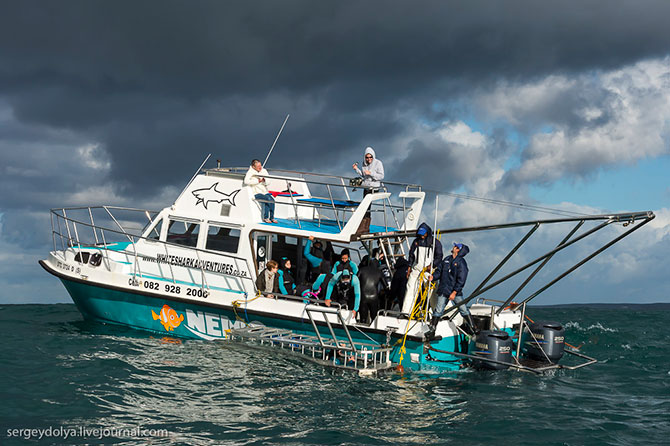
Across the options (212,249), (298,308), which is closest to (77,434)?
(298,308)

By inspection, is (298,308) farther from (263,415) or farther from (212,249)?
(263,415)

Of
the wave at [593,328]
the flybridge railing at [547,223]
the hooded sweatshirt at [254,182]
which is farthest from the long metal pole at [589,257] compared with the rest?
the wave at [593,328]

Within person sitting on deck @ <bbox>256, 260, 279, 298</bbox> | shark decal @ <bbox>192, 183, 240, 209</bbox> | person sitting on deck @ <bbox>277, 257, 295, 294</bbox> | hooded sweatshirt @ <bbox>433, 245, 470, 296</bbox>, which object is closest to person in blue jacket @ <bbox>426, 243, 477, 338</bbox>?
hooded sweatshirt @ <bbox>433, 245, 470, 296</bbox>

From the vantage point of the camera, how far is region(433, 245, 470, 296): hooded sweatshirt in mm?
10609

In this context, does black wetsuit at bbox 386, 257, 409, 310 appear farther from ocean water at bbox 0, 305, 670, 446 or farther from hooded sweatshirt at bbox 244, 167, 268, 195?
hooded sweatshirt at bbox 244, 167, 268, 195

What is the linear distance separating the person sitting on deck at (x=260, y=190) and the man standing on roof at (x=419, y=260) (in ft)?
10.9

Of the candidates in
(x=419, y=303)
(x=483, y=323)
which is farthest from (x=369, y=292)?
(x=483, y=323)

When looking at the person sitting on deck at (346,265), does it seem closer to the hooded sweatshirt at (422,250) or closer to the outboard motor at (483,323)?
the hooded sweatshirt at (422,250)

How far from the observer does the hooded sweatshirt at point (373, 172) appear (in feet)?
41.0

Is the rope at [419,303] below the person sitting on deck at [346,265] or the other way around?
below

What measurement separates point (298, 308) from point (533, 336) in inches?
178

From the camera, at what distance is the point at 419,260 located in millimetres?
10844

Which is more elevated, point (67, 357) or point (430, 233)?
point (430, 233)

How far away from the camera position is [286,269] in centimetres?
1234
